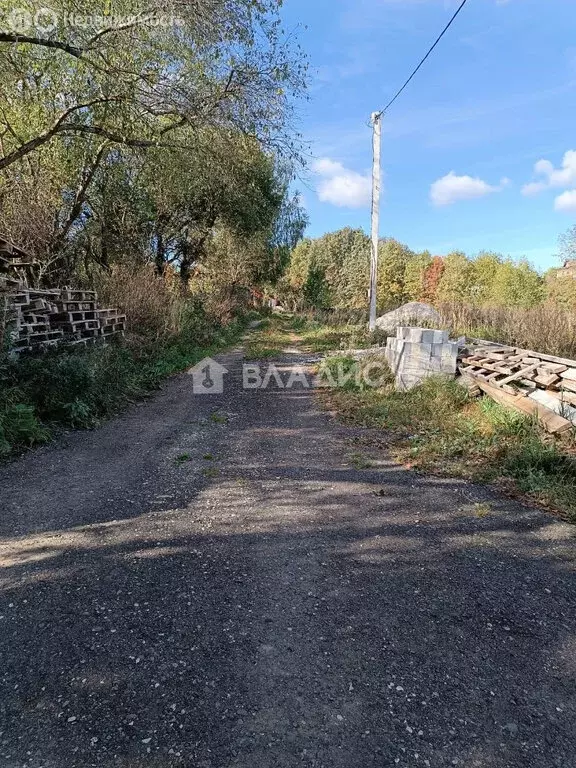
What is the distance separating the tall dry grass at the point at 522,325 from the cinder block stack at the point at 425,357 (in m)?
3.74

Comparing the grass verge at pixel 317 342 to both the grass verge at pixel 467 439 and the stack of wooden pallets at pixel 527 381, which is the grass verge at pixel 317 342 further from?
the grass verge at pixel 467 439

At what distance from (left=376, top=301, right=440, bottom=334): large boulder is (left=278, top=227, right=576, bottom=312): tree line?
735 inches

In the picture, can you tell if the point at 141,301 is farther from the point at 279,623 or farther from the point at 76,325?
the point at 279,623

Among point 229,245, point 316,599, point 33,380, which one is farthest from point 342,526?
point 229,245

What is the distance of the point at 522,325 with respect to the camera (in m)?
11.3

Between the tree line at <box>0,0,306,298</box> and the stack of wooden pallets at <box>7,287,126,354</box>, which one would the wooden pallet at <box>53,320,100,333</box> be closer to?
the stack of wooden pallets at <box>7,287,126,354</box>

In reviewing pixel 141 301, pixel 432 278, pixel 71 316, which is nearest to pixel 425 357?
pixel 71 316

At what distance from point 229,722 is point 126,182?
13335mm

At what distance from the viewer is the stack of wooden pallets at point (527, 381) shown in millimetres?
5346

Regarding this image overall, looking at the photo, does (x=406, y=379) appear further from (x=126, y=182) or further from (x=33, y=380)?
(x=126, y=182)

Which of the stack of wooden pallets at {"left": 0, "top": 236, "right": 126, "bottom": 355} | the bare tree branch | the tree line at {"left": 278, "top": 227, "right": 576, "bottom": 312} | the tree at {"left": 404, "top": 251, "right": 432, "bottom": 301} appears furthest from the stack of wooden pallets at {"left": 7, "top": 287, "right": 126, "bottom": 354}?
the tree at {"left": 404, "top": 251, "right": 432, "bottom": 301}
